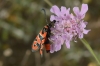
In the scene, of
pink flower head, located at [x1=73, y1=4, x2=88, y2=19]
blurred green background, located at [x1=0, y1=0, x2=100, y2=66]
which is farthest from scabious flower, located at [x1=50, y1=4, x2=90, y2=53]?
blurred green background, located at [x1=0, y1=0, x2=100, y2=66]

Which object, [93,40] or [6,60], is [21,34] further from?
[93,40]

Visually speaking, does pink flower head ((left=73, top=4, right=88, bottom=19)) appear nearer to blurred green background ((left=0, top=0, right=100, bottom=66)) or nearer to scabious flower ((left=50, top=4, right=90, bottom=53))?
scabious flower ((left=50, top=4, right=90, bottom=53))

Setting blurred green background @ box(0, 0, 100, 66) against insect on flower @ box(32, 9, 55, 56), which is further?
blurred green background @ box(0, 0, 100, 66)

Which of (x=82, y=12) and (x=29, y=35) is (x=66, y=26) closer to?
(x=82, y=12)

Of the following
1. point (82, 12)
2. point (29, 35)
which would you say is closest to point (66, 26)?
point (82, 12)

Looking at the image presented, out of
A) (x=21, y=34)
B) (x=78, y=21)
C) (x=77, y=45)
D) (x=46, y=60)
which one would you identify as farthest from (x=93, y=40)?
(x=78, y=21)

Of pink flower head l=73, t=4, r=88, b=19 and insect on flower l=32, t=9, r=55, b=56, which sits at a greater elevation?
pink flower head l=73, t=4, r=88, b=19
